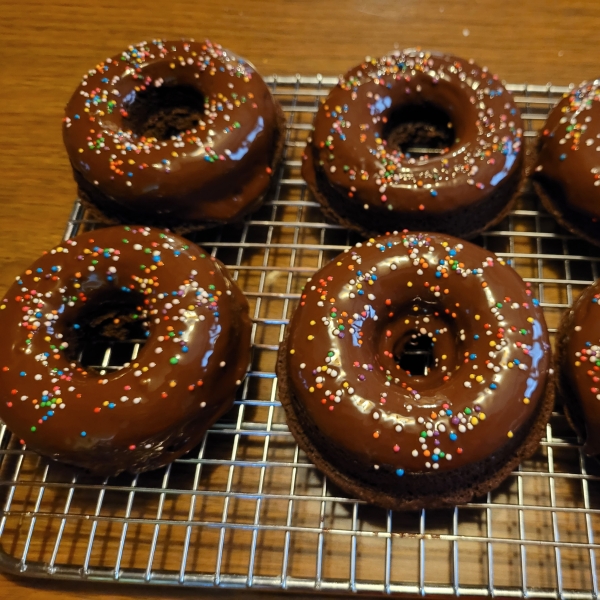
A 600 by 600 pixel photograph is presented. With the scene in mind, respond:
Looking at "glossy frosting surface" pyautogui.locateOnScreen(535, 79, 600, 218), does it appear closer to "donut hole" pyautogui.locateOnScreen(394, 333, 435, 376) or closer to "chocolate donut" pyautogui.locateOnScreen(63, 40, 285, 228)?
"donut hole" pyautogui.locateOnScreen(394, 333, 435, 376)

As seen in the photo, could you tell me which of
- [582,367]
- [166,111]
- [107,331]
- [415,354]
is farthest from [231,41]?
[582,367]

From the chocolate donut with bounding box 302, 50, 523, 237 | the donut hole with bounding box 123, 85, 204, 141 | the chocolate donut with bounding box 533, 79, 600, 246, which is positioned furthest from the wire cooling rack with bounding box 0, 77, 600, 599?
the donut hole with bounding box 123, 85, 204, 141

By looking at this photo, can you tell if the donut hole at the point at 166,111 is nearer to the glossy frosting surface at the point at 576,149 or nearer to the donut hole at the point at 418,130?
the donut hole at the point at 418,130

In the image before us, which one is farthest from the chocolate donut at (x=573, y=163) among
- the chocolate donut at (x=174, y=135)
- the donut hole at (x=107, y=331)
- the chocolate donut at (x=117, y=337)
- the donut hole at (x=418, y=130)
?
the donut hole at (x=107, y=331)

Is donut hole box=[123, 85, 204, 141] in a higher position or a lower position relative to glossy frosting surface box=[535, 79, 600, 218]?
lower

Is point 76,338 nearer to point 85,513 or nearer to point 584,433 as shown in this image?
point 85,513
